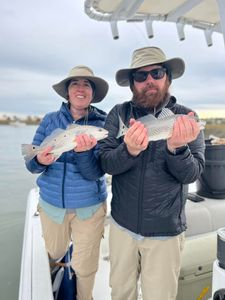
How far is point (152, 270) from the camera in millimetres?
1744

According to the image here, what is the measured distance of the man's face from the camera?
1.78 metres

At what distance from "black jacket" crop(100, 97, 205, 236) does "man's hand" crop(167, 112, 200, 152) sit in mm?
80

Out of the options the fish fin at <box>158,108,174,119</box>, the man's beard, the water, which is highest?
the man's beard

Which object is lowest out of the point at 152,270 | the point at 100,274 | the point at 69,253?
the point at 100,274

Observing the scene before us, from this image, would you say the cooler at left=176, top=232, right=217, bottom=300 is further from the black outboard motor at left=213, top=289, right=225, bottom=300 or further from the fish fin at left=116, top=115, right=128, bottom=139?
the fish fin at left=116, top=115, right=128, bottom=139

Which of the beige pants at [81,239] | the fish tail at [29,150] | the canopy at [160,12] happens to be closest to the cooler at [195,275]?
the beige pants at [81,239]

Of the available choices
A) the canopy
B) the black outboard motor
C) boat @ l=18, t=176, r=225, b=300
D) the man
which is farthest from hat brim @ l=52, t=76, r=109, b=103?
the black outboard motor

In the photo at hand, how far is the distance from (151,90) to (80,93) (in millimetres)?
568

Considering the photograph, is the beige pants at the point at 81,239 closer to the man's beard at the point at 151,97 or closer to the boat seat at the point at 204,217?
the man's beard at the point at 151,97

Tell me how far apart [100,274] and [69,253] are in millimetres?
490

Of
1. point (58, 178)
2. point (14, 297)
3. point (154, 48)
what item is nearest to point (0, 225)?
point (14, 297)

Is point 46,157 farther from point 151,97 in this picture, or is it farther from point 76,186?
point 151,97

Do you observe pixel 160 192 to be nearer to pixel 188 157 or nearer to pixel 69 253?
pixel 188 157

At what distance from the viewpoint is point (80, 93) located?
2090mm
